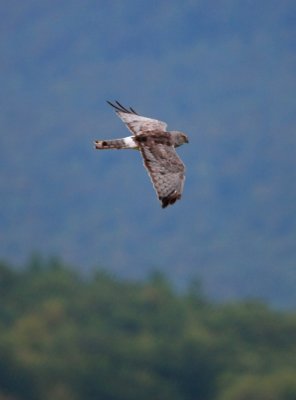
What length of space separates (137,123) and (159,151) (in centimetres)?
91

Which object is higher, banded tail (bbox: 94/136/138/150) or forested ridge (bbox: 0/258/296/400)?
forested ridge (bbox: 0/258/296/400)

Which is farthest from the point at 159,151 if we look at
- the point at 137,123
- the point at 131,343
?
the point at 131,343

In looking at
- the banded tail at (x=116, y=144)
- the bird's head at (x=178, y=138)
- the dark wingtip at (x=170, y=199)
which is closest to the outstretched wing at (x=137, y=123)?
the bird's head at (x=178, y=138)

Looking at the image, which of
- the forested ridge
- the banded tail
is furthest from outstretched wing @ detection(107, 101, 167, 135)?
the forested ridge

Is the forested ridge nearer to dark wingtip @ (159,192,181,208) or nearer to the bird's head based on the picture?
the bird's head

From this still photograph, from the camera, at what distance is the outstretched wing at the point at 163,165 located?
8.38 metres

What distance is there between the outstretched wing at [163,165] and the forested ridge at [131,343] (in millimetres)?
25870

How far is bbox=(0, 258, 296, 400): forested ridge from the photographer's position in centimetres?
3625

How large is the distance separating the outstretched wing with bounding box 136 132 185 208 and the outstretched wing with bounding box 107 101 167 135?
20cm

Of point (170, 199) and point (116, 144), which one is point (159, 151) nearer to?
point (116, 144)

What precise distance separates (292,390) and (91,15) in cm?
6964

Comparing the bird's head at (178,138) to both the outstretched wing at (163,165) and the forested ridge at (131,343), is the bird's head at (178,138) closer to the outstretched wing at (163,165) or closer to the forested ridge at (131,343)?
the outstretched wing at (163,165)

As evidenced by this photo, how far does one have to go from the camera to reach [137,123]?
983 centimetres

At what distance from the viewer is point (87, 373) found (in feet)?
121
